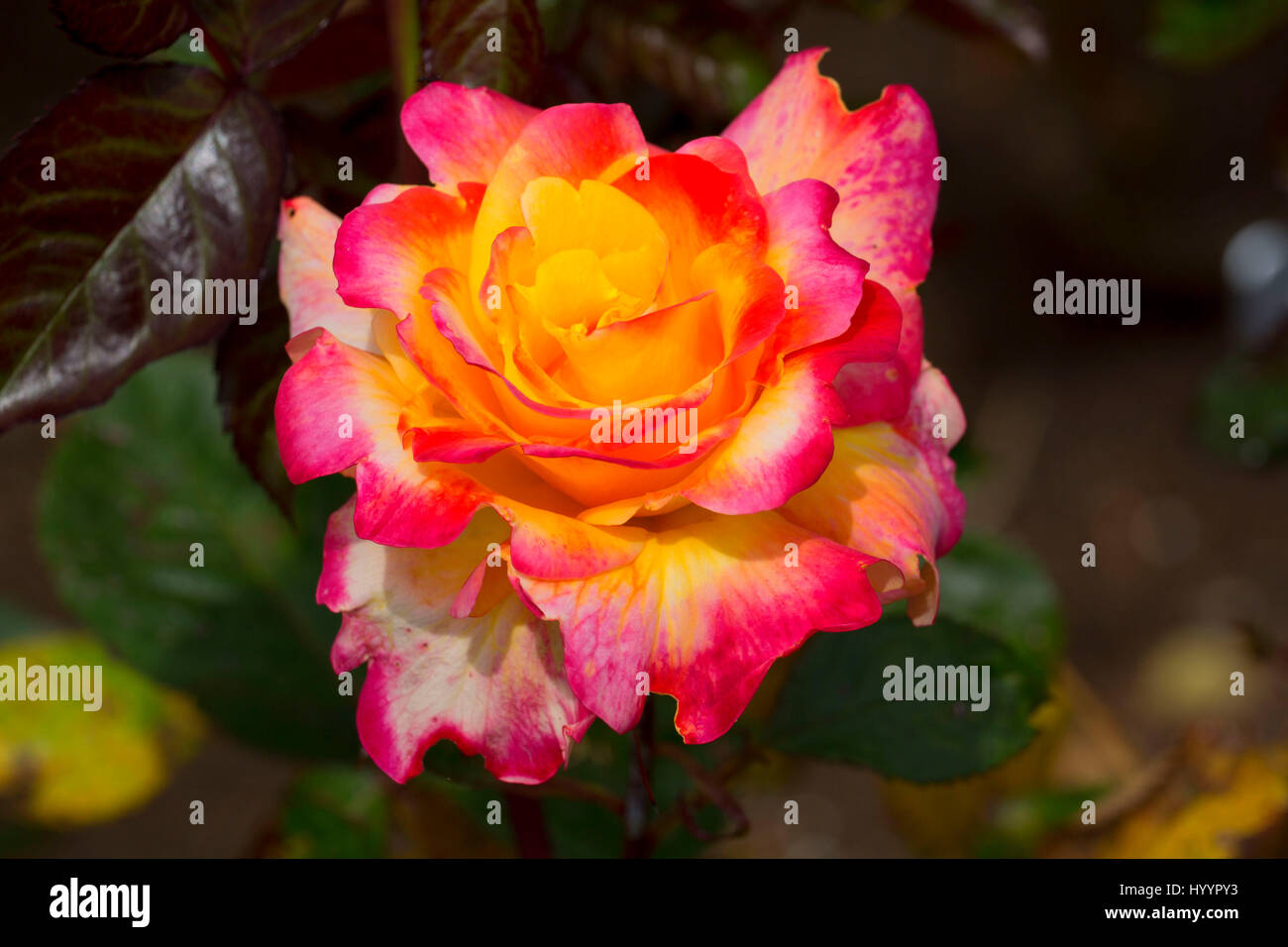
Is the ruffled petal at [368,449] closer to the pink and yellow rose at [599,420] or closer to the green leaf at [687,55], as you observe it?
the pink and yellow rose at [599,420]

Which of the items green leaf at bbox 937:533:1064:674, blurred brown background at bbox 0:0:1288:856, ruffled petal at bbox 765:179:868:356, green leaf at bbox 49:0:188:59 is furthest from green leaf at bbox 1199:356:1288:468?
green leaf at bbox 49:0:188:59

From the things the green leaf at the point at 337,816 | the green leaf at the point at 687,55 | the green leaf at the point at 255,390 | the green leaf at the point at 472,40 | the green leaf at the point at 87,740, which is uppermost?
the green leaf at the point at 687,55

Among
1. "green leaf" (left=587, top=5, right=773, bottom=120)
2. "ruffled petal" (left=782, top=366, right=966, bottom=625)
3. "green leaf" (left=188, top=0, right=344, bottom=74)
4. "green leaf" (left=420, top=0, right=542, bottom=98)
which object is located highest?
"green leaf" (left=587, top=5, right=773, bottom=120)

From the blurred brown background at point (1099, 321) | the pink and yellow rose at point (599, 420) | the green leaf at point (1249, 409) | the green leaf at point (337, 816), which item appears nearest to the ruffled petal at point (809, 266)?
the pink and yellow rose at point (599, 420)

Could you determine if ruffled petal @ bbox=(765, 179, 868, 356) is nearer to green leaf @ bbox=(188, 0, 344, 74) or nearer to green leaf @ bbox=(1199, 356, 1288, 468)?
green leaf @ bbox=(188, 0, 344, 74)

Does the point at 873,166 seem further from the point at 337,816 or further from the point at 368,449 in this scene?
the point at 337,816

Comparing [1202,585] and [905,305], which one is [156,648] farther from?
[1202,585]
